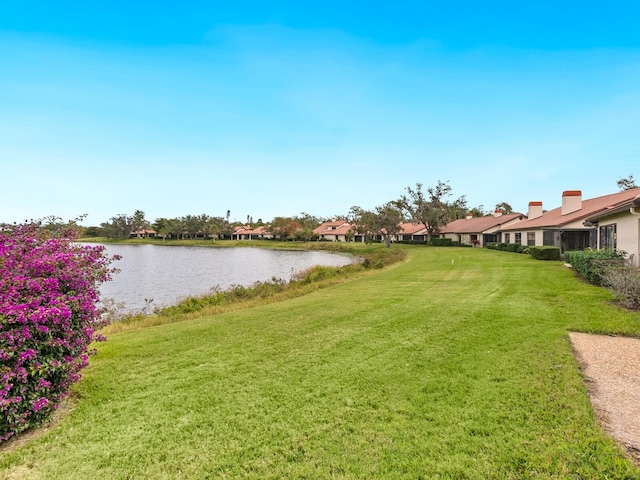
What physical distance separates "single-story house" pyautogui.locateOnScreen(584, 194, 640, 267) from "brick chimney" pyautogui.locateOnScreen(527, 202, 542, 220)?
1818 cm

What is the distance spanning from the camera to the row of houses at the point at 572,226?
1257cm

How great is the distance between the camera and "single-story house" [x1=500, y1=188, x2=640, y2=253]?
2272 centimetres

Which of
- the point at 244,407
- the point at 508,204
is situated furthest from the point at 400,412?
the point at 508,204

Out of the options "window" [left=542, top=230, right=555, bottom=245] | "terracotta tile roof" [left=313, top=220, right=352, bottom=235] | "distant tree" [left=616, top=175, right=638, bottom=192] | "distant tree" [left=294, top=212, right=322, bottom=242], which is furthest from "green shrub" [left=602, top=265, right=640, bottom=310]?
"distant tree" [left=294, top=212, right=322, bottom=242]

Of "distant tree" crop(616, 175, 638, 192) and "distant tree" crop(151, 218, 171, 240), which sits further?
"distant tree" crop(151, 218, 171, 240)

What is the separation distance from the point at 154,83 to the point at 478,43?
663 inches

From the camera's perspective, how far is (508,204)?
10150 centimetres

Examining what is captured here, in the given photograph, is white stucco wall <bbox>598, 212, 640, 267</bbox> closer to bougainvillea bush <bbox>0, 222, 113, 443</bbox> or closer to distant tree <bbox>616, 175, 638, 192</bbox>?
Result: bougainvillea bush <bbox>0, 222, 113, 443</bbox>

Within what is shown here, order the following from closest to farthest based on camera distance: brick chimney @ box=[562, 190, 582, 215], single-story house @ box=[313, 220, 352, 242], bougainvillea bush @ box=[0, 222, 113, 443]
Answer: bougainvillea bush @ box=[0, 222, 113, 443] < brick chimney @ box=[562, 190, 582, 215] < single-story house @ box=[313, 220, 352, 242]

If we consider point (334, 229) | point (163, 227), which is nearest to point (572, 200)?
point (334, 229)

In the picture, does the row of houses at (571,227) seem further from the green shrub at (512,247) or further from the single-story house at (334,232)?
the single-story house at (334,232)

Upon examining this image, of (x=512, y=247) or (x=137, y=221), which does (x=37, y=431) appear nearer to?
(x=512, y=247)

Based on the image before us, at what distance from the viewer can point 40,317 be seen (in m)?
3.29

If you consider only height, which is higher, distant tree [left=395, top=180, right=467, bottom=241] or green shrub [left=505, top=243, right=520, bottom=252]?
distant tree [left=395, top=180, right=467, bottom=241]
